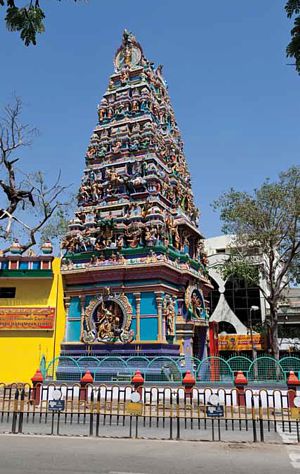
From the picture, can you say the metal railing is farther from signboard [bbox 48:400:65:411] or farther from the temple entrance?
signboard [bbox 48:400:65:411]

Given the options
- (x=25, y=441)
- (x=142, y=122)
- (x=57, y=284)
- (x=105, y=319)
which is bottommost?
(x=25, y=441)

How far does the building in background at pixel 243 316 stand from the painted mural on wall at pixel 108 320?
17.2 meters

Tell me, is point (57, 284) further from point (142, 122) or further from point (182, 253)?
point (142, 122)

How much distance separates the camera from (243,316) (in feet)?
145

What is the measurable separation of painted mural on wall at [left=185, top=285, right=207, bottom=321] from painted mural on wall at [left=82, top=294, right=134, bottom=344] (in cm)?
338

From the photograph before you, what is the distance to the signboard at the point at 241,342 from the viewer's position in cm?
3734

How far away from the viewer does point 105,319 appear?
2098cm

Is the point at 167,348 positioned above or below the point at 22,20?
below

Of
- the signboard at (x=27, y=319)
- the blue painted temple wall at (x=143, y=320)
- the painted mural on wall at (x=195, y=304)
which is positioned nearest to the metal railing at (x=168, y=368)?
the blue painted temple wall at (x=143, y=320)

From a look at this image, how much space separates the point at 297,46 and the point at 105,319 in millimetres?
17322

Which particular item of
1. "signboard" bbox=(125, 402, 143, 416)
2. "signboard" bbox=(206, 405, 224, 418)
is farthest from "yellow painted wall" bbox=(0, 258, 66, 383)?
"signboard" bbox=(206, 405, 224, 418)

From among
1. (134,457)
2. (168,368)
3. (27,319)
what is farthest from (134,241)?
(134,457)

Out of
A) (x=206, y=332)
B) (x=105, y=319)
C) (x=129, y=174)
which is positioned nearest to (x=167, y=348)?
(x=105, y=319)

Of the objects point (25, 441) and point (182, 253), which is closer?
point (25, 441)
